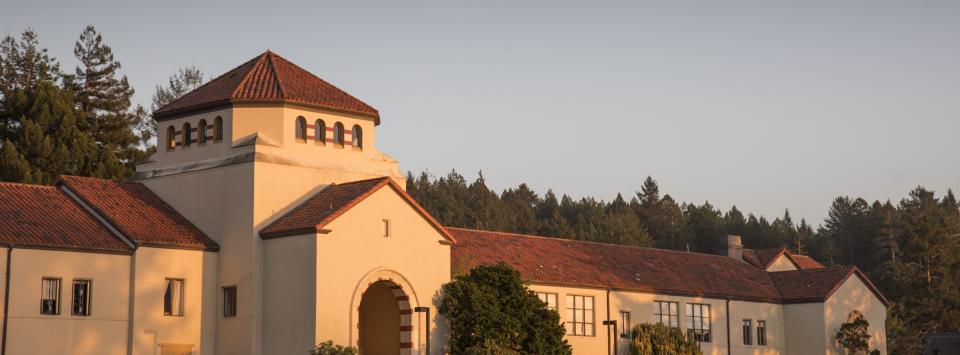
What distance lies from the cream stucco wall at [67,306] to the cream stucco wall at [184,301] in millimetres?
504

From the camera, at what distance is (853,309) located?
64.9 m

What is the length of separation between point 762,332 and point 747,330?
1113 mm

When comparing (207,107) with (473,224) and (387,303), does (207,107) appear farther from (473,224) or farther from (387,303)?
(473,224)

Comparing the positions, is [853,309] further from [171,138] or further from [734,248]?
[171,138]

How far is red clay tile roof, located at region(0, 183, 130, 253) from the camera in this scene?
1683 inches

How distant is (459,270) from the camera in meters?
50.8

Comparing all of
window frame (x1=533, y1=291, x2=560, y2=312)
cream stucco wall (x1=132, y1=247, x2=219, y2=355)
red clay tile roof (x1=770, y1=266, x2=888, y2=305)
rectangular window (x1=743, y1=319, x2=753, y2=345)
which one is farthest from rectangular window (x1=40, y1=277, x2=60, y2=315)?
red clay tile roof (x1=770, y1=266, x2=888, y2=305)

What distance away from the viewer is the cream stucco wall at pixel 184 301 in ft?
148

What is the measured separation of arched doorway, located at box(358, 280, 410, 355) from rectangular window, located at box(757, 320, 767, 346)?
21764mm

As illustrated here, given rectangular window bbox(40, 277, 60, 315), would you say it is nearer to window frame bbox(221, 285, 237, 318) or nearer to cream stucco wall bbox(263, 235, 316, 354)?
window frame bbox(221, 285, 237, 318)

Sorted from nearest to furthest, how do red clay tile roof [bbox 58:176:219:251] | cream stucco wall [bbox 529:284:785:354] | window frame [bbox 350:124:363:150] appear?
red clay tile roof [bbox 58:176:219:251] → window frame [bbox 350:124:363:150] → cream stucco wall [bbox 529:284:785:354]

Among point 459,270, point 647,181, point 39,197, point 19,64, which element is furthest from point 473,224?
point 39,197

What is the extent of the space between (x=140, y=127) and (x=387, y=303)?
36.1 meters

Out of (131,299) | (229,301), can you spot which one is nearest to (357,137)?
(229,301)
